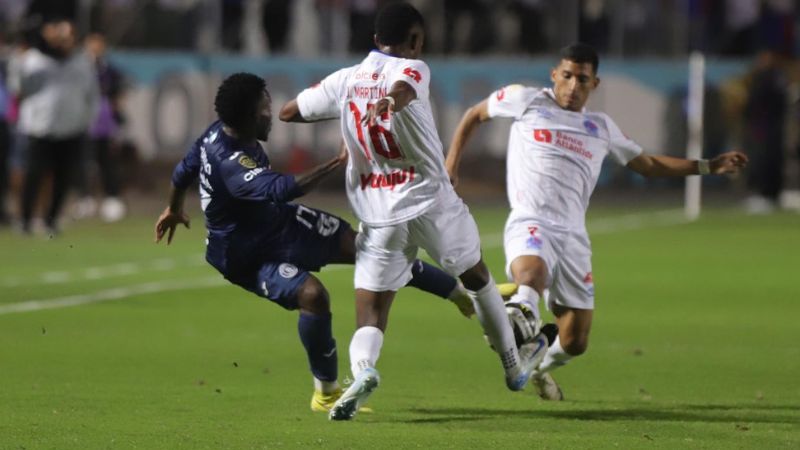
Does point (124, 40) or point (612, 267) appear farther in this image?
point (124, 40)

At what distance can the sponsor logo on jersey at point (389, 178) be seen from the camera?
9.27 m

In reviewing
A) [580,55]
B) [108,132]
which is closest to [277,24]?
[108,132]

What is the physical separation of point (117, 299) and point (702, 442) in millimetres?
8123

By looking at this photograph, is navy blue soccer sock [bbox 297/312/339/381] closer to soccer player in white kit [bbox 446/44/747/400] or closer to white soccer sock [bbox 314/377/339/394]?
white soccer sock [bbox 314/377/339/394]

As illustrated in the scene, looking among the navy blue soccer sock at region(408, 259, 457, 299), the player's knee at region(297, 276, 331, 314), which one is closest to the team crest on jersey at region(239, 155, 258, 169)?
the player's knee at region(297, 276, 331, 314)

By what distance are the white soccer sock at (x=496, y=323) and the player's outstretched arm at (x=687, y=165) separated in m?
1.58

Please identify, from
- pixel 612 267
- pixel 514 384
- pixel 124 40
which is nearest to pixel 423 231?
pixel 514 384

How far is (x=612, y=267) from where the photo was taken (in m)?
19.5

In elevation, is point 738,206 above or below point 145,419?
below

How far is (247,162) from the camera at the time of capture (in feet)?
30.5

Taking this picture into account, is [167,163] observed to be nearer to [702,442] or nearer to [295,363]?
[295,363]

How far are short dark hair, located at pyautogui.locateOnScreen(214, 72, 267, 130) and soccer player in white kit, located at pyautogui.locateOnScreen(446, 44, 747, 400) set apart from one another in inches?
54.5

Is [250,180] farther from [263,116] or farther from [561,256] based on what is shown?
[561,256]

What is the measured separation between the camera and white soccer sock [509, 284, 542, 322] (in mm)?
10102
